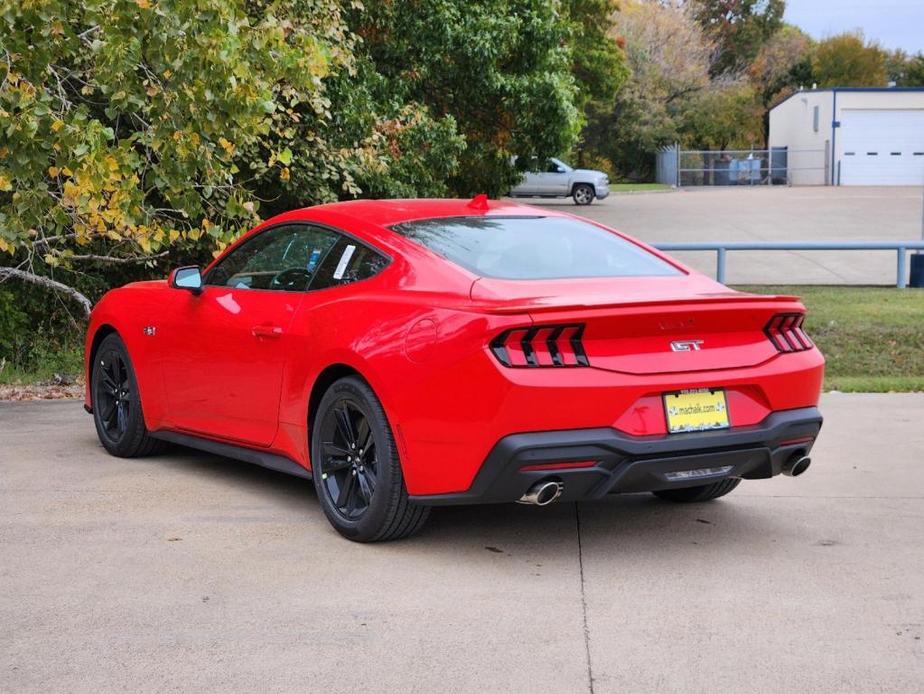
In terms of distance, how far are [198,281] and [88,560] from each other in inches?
77.7

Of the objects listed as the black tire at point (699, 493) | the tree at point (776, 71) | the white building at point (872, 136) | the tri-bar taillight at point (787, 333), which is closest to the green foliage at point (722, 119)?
the tree at point (776, 71)

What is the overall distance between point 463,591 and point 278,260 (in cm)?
232

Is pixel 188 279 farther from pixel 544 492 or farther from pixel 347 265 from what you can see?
pixel 544 492

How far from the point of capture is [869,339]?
13.4 meters

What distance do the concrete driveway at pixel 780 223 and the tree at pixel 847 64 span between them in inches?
1195

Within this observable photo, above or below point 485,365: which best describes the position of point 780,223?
below

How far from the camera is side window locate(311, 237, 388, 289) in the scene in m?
6.14

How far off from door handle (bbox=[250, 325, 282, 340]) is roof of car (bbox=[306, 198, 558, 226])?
2.15 ft

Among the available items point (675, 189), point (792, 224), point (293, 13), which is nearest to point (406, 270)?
point (293, 13)

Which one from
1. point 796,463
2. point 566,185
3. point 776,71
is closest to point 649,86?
point 566,185

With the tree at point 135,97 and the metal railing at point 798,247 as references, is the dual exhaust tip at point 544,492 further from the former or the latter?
the metal railing at point 798,247

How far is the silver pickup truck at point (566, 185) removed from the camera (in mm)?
43625

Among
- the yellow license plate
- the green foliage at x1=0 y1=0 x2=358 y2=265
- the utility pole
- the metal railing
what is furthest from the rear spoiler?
the utility pole

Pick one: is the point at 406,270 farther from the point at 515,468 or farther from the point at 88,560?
the point at 88,560
